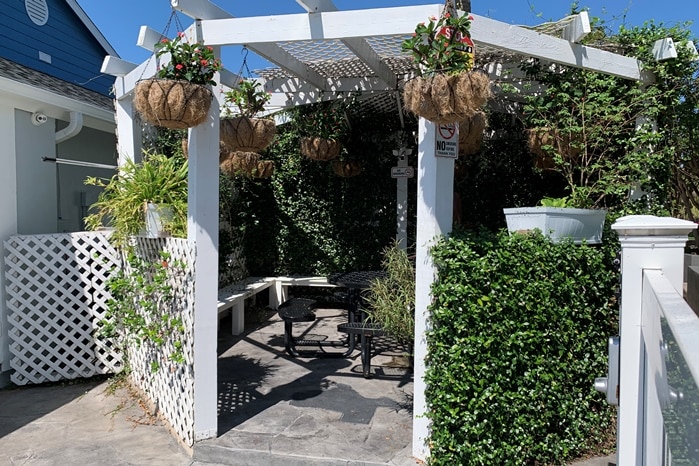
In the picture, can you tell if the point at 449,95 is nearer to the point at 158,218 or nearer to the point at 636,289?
the point at 636,289

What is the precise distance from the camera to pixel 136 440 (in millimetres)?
3863

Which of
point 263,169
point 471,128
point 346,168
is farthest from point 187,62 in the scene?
point 346,168

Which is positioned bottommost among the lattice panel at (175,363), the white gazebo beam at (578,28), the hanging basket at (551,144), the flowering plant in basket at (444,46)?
the lattice panel at (175,363)

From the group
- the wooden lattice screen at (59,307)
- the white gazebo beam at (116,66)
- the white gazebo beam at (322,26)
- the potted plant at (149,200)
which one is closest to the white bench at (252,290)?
the wooden lattice screen at (59,307)

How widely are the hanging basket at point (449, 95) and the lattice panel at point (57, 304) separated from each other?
153 inches

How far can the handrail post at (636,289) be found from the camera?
194cm

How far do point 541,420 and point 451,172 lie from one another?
70.9 inches

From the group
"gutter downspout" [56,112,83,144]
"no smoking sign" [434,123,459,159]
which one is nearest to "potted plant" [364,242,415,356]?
"no smoking sign" [434,123,459,159]

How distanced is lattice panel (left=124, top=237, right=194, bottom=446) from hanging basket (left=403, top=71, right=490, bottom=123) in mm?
2014

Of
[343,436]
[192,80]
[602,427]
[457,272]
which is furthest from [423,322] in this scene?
[192,80]

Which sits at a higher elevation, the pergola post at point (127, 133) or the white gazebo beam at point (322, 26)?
the white gazebo beam at point (322, 26)

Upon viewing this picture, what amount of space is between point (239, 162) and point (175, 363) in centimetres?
303

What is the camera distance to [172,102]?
330 centimetres

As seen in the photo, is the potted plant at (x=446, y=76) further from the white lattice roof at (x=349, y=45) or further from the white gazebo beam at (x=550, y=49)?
the white gazebo beam at (x=550, y=49)
